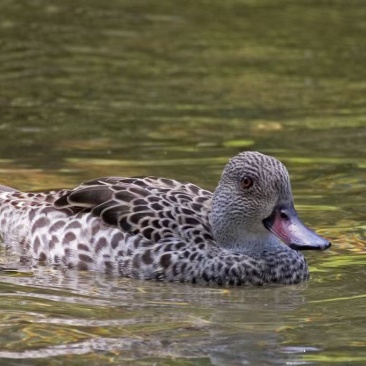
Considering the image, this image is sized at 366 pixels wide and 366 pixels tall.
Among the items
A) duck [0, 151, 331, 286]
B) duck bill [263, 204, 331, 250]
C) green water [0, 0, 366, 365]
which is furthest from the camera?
duck [0, 151, 331, 286]

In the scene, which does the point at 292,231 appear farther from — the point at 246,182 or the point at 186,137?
the point at 186,137

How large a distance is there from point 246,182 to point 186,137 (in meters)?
4.83

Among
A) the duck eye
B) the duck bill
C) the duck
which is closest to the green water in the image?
the duck

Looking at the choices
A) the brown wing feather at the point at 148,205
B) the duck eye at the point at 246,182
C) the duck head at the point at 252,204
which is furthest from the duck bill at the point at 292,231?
the brown wing feather at the point at 148,205

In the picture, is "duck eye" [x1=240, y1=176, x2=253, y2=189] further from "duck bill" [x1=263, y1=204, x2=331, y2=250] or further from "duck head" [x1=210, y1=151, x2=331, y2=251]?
"duck bill" [x1=263, y1=204, x2=331, y2=250]

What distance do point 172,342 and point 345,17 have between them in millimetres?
13930

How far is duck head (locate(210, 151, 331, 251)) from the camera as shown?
427 inches

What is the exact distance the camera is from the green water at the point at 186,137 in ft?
30.5

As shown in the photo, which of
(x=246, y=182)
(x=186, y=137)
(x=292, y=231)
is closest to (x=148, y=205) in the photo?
(x=246, y=182)

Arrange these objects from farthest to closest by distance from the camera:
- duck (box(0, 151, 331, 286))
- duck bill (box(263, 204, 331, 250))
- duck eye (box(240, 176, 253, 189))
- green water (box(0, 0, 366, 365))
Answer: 1. duck eye (box(240, 176, 253, 189))
2. duck (box(0, 151, 331, 286))
3. duck bill (box(263, 204, 331, 250))
4. green water (box(0, 0, 366, 365))

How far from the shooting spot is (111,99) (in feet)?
57.7

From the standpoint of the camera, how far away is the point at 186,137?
1584 cm

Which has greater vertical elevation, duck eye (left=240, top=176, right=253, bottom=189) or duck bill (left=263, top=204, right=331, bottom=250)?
duck eye (left=240, top=176, right=253, bottom=189)

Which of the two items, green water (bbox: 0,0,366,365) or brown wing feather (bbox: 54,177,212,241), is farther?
brown wing feather (bbox: 54,177,212,241)
